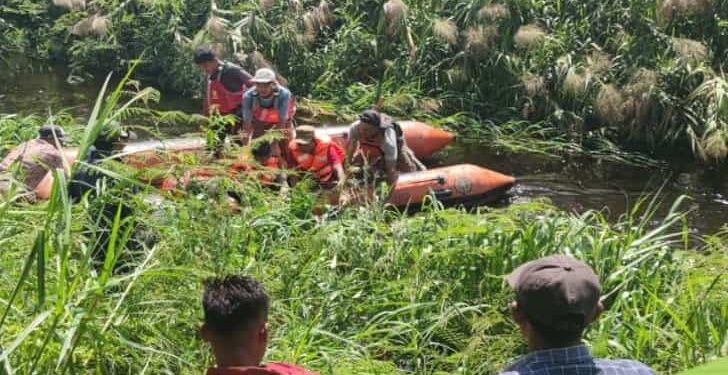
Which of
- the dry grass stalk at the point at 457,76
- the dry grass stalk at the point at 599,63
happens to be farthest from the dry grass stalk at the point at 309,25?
the dry grass stalk at the point at 599,63

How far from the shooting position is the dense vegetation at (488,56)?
9.70 m

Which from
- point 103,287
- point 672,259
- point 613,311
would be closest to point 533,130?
point 672,259

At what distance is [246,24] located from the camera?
11.8 meters

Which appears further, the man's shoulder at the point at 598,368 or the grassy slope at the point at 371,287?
the grassy slope at the point at 371,287

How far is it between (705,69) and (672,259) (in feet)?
17.1

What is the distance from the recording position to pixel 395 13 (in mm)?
11125

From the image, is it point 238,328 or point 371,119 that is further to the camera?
point 371,119

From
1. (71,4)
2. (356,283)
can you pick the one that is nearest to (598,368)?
(356,283)

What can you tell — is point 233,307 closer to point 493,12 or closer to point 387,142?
point 387,142

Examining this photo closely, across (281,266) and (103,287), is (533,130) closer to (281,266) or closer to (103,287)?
(281,266)

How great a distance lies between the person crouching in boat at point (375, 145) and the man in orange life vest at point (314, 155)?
122 mm

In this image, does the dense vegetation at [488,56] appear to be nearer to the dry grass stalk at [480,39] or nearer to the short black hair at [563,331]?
the dry grass stalk at [480,39]

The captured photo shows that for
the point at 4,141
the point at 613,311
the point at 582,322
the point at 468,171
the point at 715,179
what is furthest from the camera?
the point at 715,179

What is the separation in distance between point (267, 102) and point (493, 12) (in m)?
3.95
